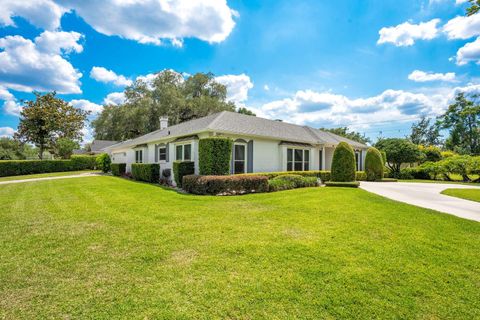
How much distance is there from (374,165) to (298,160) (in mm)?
6683

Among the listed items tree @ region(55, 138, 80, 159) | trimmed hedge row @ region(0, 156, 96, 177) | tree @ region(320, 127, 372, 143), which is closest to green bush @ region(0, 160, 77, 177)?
trimmed hedge row @ region(0, 156, 96, 177)

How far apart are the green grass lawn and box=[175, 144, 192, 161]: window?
24.1ft

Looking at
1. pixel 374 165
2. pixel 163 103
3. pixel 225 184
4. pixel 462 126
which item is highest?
pixel 163 103

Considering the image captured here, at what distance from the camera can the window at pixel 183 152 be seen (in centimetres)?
Result: 1369

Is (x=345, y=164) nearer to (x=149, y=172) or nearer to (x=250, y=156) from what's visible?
(x=250, y=156)

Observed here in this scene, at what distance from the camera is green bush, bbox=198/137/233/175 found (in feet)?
36.3

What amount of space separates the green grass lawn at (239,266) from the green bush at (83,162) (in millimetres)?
26535

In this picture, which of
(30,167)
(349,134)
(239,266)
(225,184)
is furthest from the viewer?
(349,134)

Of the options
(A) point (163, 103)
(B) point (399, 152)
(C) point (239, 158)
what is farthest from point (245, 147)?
(A) point (163, 103)

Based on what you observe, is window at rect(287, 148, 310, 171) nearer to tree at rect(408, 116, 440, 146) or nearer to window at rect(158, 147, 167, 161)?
window at rect(158, 147, 167, 161)

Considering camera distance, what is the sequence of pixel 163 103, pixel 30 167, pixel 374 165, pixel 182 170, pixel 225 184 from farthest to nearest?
pixel 163 103 < pixel 30 167 < pixel 374 165 < pixel 182 170 < pixel 225 184

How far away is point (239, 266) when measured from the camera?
3516mm

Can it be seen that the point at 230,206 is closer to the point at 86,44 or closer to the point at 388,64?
the point at 86,44

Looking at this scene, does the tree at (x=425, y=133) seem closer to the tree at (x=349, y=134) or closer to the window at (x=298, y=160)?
the tree at (x=349, y=134)
